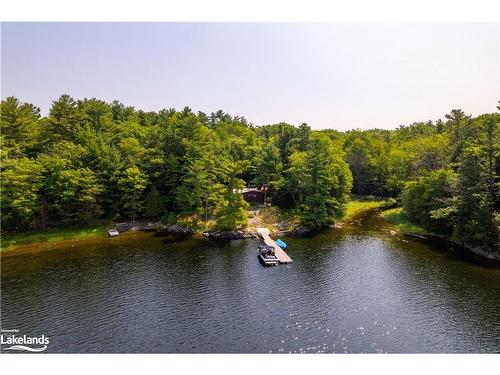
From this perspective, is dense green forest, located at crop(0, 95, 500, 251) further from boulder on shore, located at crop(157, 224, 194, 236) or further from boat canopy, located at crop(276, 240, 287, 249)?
boat canopy, located at crop(276, 240, 287, 249)

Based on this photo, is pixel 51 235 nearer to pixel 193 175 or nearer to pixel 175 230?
pixel 175 230

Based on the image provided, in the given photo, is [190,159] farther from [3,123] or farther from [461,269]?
[461,269]

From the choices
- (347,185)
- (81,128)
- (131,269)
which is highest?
(81,128)

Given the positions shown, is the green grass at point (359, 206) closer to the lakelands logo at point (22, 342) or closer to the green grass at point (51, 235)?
the green grass at point (51, 235)

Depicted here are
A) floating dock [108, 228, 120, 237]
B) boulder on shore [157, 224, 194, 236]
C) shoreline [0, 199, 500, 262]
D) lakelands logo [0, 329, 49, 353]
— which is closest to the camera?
lakelands logo [0, 329, 49, 353]

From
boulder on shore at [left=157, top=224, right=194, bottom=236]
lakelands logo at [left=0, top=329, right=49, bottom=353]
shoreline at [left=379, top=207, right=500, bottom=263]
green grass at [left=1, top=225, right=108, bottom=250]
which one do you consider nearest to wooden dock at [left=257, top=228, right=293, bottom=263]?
boulder on shore at [left=157, top=224, right=194, bottom=236]

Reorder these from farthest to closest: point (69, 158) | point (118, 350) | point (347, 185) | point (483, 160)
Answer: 1. point (347, 185)
2. point (69, 158)
3. point (483, 160)
4. point (118, 350)

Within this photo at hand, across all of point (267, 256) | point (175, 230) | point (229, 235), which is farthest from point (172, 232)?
point (267, 256)

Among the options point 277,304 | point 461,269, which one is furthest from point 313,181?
point 277,304
